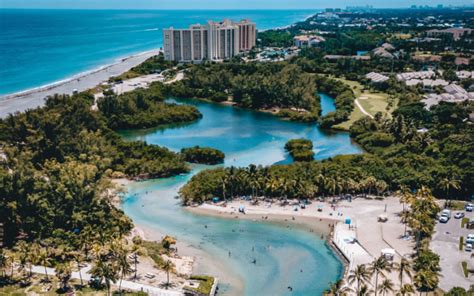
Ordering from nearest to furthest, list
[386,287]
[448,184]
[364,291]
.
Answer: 1. [364,291]
2. [386,287]
3. [448,184]

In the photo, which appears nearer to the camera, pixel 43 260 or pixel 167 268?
pixel 167 268

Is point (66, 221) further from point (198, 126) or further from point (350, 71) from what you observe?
point (350, 71)

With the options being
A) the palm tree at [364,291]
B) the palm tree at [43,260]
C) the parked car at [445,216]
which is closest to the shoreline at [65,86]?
the palm tree at [43,260]

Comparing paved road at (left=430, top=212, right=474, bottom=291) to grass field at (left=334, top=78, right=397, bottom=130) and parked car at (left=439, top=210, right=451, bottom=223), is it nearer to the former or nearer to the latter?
parked car at (left=439, top=210, right=451, bottom=223)

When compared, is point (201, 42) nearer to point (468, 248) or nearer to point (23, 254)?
point (23, 254)

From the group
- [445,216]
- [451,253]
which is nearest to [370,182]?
[445,216]

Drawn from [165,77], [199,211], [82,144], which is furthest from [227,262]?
[165,77]
